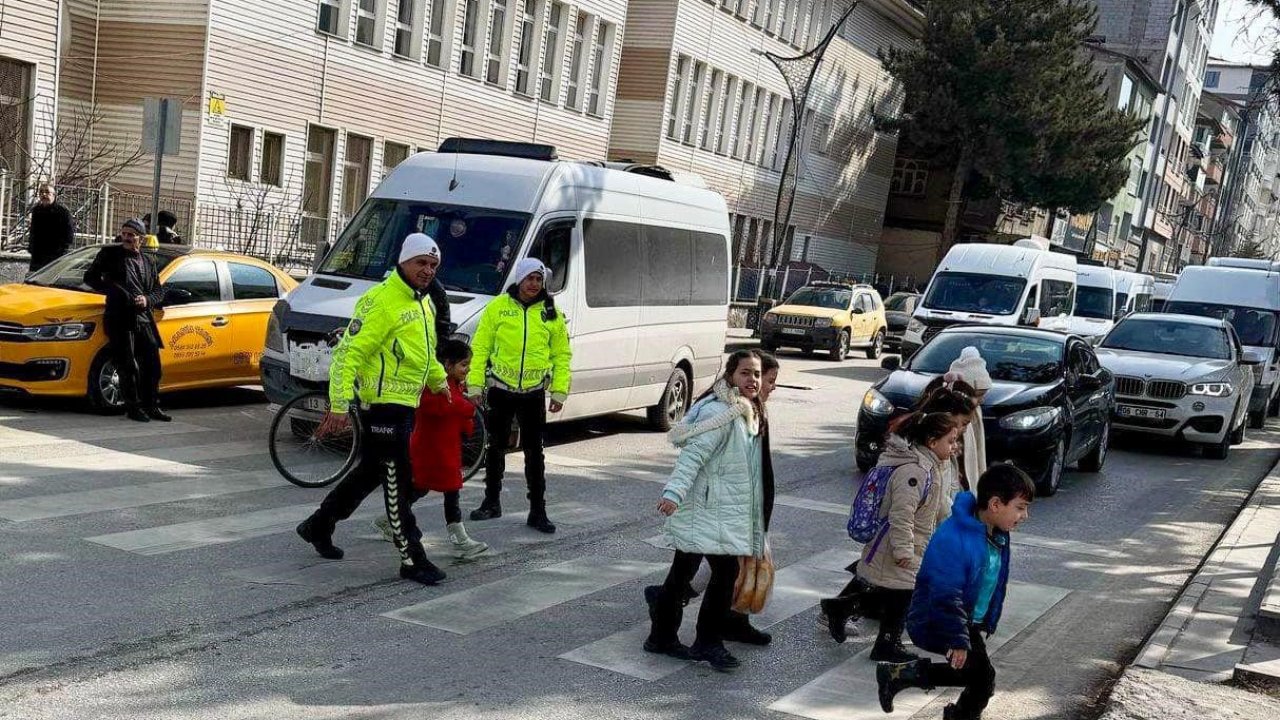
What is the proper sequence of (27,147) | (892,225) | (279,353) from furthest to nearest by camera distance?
1. (892,225)
2. (27,147)
3. (279,353)

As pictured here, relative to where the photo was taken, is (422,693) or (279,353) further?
(279,353)

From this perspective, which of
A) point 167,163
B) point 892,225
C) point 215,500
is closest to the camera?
point 215,500

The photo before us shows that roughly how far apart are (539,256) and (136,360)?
375 centimetres

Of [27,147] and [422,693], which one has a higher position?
[27,147]

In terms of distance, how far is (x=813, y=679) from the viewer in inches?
242

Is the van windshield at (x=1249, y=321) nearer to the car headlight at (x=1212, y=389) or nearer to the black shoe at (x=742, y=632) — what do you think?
the car headlight at (x=1212, y=389)

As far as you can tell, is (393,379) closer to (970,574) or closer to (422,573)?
(422,573)

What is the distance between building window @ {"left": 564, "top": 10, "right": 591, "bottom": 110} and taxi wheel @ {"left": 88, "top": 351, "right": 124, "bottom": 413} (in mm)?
21640

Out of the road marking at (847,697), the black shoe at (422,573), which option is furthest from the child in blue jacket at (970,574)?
the black shoe at (422,573)

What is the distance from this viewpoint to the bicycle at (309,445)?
31.6 feet

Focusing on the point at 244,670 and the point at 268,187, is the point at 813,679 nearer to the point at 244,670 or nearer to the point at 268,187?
the point at 244,670

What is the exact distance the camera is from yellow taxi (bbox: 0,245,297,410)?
11547 mm

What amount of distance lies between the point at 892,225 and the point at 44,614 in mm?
54148

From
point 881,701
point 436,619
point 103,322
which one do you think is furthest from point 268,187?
point 881,701
